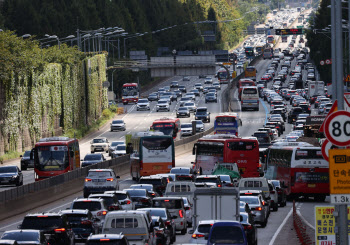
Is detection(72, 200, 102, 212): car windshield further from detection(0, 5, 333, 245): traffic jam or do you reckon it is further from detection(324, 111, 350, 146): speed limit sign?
detection(324, 111, 350, 146): speed limit sign

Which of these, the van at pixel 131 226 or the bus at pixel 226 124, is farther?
the bus at pixel 226 124

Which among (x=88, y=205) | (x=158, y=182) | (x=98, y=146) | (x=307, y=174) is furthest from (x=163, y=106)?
(x=88, y=205)

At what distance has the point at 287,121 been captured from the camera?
113 metres

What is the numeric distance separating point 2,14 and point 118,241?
157208 mm

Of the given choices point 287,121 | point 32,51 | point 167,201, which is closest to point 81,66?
point 32,51

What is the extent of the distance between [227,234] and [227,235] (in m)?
0.03

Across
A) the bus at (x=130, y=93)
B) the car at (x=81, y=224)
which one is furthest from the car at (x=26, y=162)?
the bus at (x=130, y=93)

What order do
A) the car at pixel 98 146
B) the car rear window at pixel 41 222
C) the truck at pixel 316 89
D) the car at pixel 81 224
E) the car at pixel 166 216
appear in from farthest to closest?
the truck at pixel 316 89 → the car at pixel 98 146 → the car at pixel 166 216 → the car at pixel 81 224 → the car rear window at pixel 41 222

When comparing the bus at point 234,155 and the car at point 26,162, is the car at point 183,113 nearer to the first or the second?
the car at point 26,162

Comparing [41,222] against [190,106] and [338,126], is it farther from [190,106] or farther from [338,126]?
[190,106]

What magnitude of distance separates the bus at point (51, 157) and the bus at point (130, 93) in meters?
82.8

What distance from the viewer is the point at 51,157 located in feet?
184

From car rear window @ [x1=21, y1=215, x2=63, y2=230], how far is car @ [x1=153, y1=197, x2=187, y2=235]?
302 inches

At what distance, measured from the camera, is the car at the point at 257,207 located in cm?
3750
